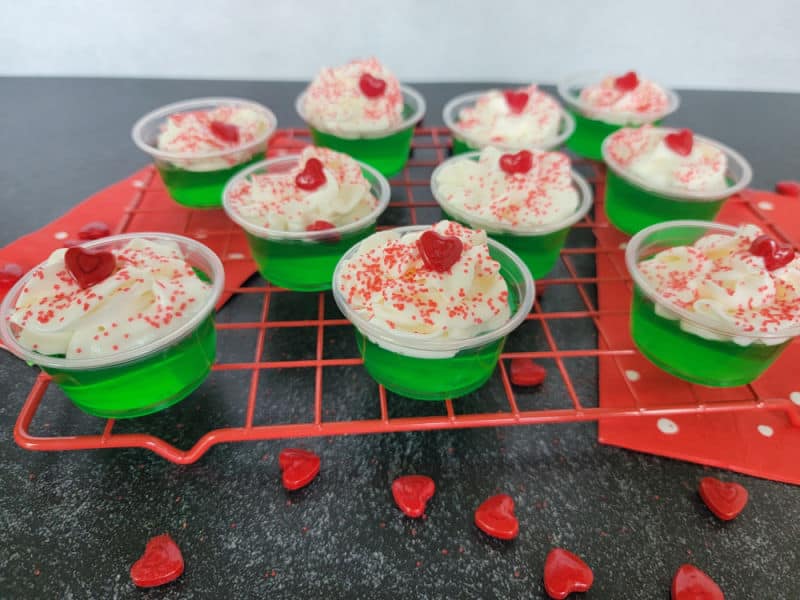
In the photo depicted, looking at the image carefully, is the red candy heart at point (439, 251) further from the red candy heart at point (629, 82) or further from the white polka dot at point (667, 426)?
the red candy heart at point (629, 82)

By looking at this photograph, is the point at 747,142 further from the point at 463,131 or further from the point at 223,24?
the point at 223,24

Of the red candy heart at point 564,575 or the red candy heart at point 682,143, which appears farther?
the red candy heart at point 682,143

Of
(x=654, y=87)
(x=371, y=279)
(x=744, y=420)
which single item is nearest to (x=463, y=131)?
(x=654, y=87)


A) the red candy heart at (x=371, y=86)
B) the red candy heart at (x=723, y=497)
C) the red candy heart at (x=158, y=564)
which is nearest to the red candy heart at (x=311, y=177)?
the red candy heart at (x=371, y=86)

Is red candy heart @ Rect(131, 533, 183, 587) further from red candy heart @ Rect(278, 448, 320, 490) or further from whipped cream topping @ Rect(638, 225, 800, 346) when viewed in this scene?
whipped cream topping @ Rect(638, 225, 800, 346)

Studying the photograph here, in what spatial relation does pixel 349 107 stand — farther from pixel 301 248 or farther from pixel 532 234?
pixel 532 234
